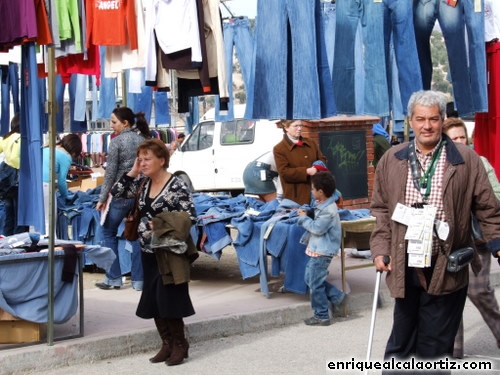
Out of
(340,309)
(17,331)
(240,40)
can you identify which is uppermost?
(240,40)

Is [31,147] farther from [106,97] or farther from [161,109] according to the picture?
[161,109]

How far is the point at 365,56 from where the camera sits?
30.2 feet

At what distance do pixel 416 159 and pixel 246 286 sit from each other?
5181mm

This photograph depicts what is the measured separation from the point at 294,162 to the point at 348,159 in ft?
19.2

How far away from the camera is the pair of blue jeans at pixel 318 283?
837 centimetres

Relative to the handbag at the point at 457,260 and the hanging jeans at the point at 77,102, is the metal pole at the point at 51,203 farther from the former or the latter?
the hanging jeans at the point at 77,102

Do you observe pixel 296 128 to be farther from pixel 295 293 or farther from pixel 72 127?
pixel 72 127

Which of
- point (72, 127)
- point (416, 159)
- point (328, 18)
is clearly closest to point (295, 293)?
point (328, 18)

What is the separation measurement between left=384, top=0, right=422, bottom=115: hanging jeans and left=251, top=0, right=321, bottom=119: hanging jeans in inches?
→ 30.8

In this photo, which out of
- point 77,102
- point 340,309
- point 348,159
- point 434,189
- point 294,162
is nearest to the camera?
point 434,189

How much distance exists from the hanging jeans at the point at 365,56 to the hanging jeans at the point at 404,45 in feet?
0.41

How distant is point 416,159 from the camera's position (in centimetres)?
524

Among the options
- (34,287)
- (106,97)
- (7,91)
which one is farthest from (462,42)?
(106,97)

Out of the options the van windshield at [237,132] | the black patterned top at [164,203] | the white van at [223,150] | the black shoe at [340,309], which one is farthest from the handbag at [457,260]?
the van windshield at [237,132]
